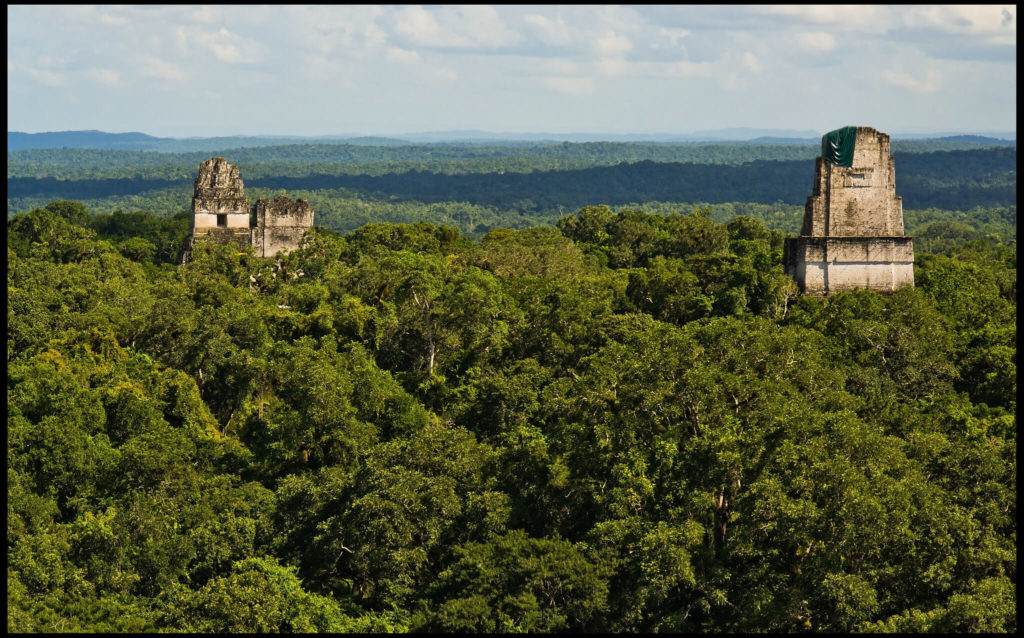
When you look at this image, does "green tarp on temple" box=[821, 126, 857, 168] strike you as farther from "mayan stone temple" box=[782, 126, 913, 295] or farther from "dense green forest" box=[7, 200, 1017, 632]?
"dense green forest" box=[7, 200, 1017, 632]

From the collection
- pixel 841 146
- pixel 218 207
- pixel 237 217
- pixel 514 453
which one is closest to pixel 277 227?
pixel 237 217

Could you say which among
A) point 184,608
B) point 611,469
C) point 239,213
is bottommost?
point 184,608

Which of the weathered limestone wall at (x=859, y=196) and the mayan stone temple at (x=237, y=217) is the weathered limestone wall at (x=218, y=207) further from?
the weathered limestone wall at (x=859, y=196)

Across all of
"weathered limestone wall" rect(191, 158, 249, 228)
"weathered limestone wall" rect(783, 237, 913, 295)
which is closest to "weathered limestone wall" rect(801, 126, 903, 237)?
Result: "weathered limestone wall" rect(783, 237, 913, 295)

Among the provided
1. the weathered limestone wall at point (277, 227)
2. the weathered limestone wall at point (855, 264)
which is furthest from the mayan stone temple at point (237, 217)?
the weathered limestone wall at point (855, 264)

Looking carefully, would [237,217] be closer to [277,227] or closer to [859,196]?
[277,227]

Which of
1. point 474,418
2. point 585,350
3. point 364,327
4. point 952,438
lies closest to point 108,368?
point 364,327

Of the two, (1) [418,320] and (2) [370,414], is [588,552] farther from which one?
(1) [418,320]
